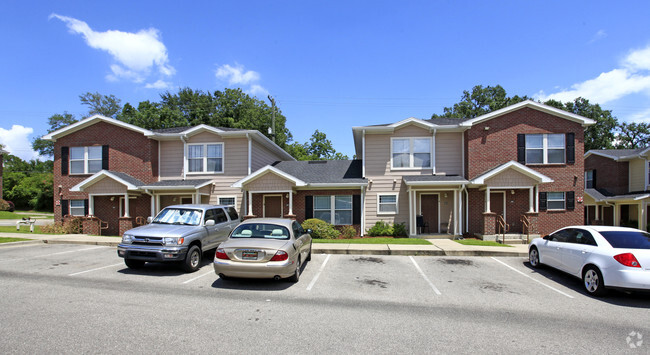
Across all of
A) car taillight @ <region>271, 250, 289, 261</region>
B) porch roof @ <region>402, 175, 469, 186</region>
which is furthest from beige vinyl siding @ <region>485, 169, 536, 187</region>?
car taillight @ <region>271, 250, 289, 261</region>

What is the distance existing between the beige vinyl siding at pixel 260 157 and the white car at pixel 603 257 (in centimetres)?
1427

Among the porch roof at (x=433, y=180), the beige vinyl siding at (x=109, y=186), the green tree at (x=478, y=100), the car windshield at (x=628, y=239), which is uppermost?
the green tree at (x=478, y=100)

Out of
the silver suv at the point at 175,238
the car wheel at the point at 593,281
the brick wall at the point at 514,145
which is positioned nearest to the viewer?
the car wheel at the point at 593,281

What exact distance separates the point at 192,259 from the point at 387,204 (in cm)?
1106

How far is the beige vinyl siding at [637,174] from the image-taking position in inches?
826

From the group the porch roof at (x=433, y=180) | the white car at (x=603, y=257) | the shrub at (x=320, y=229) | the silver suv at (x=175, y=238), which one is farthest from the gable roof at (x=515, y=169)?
the silver suv at (x=175, y=238)

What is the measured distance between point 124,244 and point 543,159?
1852 centimetres

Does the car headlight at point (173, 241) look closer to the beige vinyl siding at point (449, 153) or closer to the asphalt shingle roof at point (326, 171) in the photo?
the asphalt shingle roof at point (326, 171)

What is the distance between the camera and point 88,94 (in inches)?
1970

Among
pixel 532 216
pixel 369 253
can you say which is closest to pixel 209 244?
pixel 369 253

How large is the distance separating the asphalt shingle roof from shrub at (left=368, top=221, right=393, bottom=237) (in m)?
2.37

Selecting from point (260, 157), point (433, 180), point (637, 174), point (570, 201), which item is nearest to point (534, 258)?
point (433, 180)

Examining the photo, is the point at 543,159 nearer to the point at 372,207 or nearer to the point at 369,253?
the point at 372,207

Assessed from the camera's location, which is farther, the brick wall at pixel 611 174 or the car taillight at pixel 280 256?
the brick wall at pixel 611 174
